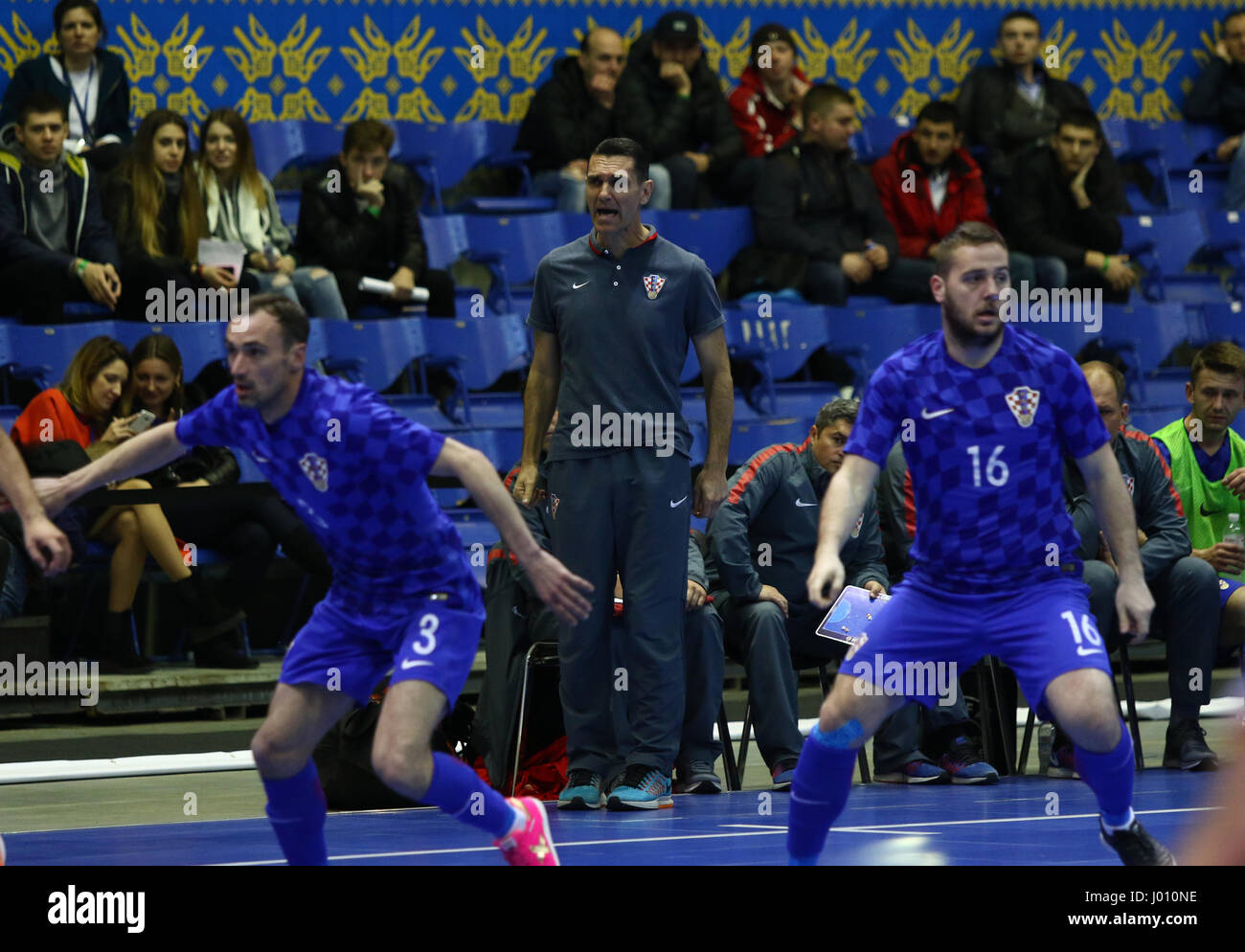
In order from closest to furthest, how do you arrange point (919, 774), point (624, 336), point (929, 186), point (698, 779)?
point (624, 336) → point (698, 779) → point (919, 774) → point (929, 186)

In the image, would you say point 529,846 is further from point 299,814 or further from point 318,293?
point 318,293

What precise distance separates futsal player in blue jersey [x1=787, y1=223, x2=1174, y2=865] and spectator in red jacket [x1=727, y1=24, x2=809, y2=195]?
7.20 m

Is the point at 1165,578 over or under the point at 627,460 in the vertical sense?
under

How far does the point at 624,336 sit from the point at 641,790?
1762 millimetres

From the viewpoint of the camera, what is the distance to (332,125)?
12172mm

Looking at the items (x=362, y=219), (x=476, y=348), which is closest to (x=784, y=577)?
(x=476, y=348)

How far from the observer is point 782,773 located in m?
7.81

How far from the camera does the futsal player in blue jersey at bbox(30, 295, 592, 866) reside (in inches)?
199

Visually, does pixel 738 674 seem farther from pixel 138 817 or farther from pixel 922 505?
pixel 922 505

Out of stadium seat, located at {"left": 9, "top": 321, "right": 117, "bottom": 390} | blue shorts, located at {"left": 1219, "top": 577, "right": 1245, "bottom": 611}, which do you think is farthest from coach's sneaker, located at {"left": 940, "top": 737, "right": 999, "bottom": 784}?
stadium seat, located at {"left": 9, "top": 321, "right": 117, "bottom": 390}

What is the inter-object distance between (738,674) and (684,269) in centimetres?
366

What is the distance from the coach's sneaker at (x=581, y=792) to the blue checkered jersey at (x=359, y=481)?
7.27 feet

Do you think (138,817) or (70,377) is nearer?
(138,817)
